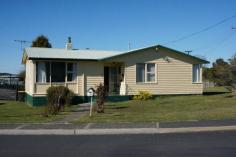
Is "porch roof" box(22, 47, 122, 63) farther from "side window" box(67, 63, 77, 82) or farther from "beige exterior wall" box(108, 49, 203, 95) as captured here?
"beige exterior wall" box(108, 49, 203, 95)

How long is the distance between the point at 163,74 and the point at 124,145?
1797 centimetres

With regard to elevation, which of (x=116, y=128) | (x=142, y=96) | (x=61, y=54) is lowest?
(x=116, y=128)

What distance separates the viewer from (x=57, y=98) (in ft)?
61.0

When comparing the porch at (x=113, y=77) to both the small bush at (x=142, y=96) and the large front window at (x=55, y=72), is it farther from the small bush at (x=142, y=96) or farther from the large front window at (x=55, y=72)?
the large front window at (x=55, y=72)

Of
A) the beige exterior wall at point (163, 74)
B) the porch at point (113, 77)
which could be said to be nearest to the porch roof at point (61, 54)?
the porch at point (113, 77)

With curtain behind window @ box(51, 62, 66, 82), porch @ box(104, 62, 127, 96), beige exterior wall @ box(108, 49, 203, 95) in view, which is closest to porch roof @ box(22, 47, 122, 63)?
curtain behind window @ box(51, 62, 66, 82)

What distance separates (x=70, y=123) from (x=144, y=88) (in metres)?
13.2

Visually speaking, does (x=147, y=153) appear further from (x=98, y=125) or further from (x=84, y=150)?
(x=98, y=125)

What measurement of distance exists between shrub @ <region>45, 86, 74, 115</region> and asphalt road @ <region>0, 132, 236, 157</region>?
5513 millimetres

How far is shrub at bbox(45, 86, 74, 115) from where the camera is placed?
59.9ft

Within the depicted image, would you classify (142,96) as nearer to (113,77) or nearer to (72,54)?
(113,77)

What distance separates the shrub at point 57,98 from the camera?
18.2 m

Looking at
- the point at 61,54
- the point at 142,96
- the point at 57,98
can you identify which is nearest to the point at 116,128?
the point at 57,98

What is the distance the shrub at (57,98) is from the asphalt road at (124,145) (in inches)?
217
